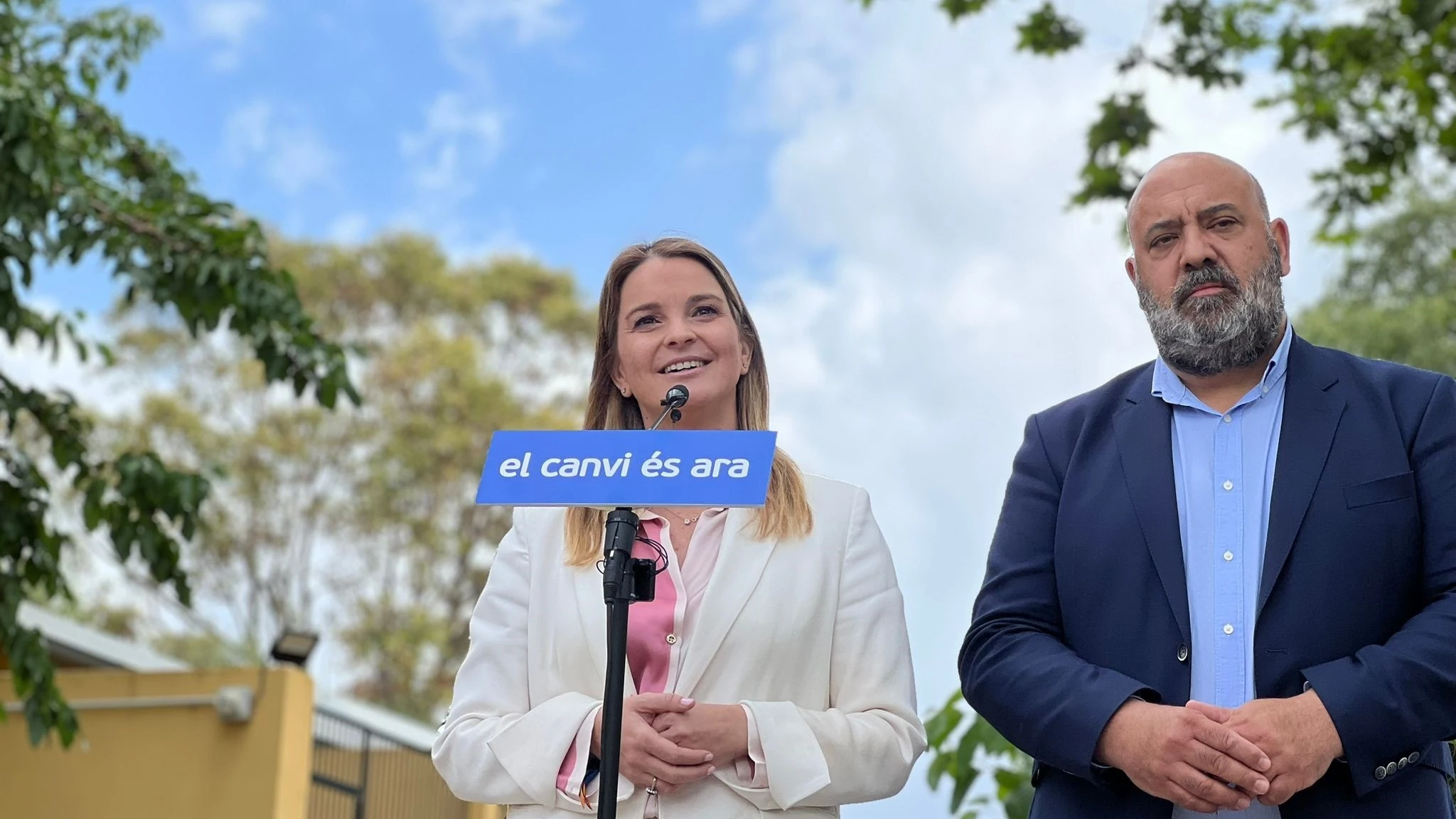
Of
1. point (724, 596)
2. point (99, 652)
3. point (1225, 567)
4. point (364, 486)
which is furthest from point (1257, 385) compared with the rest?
point (364, 486)

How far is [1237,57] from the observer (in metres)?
9.45

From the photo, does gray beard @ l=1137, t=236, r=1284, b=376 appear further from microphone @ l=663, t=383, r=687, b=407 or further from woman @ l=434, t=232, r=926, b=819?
microphone @ l=663, t=383, r=687, b=407

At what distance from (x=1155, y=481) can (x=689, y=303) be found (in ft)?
3.26

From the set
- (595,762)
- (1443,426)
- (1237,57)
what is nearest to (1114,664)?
(1443,426)

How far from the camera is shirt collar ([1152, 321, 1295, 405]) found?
312 cm

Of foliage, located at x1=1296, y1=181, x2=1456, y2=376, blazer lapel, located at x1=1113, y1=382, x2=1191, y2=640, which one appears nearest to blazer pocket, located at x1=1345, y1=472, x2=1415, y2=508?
blazer lapel, located at x1=1113, y1=382, x2=1191, y2=640

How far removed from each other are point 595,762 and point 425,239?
21.6 meters

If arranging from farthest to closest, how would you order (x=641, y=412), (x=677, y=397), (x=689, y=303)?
(x=641, y=412) → (x=689, y=303) → (x=677, y=397)

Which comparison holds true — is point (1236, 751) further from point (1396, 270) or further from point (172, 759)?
point (1396, 270)

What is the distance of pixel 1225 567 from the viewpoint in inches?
114

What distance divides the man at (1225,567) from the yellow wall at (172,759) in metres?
9.14

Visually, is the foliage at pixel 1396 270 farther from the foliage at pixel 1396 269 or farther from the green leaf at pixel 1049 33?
the green leaf at pixel 1049 33

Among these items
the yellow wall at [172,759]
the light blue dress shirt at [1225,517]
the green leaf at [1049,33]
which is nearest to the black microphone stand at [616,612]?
the light blue dress shirt at [1225,517]

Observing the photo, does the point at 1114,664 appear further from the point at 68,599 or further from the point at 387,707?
the point at 387,707
